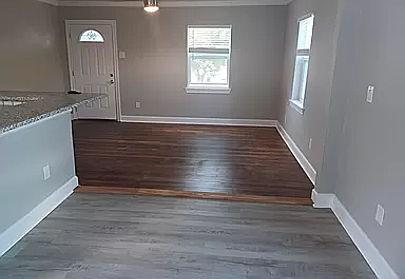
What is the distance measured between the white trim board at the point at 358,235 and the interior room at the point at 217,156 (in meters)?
0.01

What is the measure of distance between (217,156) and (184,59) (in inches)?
101

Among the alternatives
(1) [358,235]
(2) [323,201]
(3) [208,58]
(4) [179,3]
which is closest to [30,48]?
(4) [179,3]

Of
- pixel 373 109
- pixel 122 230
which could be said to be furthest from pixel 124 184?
pixel 373 109

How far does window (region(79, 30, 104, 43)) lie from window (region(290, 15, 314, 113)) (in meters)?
3.68

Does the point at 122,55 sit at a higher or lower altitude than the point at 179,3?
lower

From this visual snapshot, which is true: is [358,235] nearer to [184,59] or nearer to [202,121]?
[202,121]

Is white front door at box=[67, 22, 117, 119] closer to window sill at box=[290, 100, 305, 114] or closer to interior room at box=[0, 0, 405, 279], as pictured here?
interior room at box=[0, 0, 405, 279]

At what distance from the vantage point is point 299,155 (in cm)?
452

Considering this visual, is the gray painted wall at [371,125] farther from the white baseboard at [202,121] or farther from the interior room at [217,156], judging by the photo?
the white baseboard at [202,121]

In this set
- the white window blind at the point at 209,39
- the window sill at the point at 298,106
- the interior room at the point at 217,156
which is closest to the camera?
the interior room at the point at 217,156

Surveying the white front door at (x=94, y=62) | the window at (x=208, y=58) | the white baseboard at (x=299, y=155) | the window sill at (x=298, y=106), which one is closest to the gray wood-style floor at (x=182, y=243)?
the white baseboard at (x=299, y=155)

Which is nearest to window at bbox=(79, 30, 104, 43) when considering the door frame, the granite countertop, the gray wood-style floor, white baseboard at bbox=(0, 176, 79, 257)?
the door frame

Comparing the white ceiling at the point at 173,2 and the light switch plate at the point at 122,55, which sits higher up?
the white ceiling at the point at 173,2

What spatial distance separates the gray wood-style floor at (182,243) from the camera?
2.25 metres
